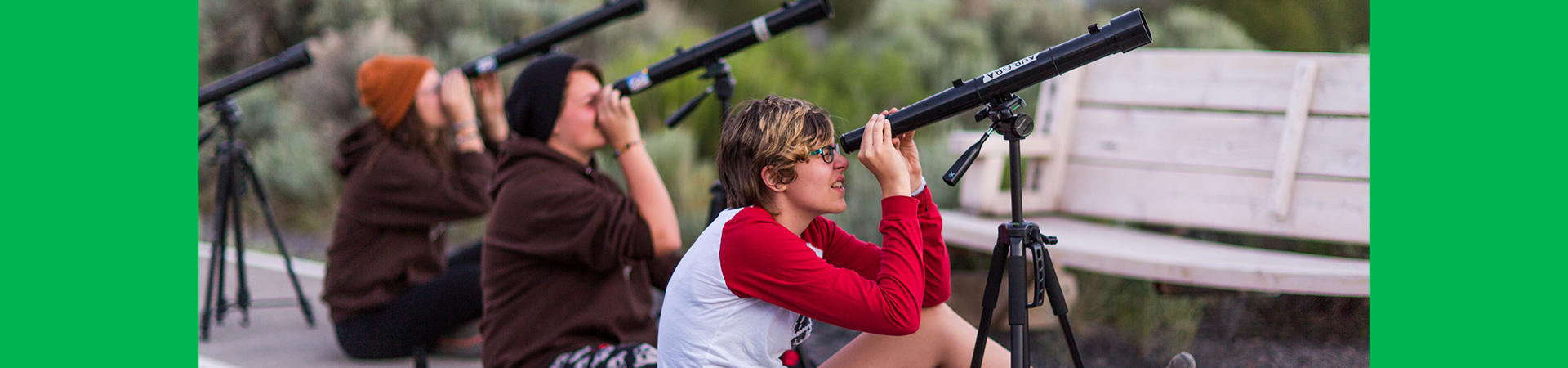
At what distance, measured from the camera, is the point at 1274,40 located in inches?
173

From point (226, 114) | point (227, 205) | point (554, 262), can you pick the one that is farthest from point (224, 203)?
point (554, 262)

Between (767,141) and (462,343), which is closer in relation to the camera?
(767,141)

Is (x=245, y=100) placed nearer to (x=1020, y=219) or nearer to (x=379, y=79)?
(x=379, y=79)

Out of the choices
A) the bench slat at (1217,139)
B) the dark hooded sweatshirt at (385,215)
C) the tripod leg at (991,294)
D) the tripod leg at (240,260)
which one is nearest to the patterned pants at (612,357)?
the tripod leg at (991,294)

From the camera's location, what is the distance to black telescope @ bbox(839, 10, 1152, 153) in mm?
1639

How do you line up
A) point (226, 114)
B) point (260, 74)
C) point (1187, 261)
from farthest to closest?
point (226, 114), point (260, 74), point (1187, 261)

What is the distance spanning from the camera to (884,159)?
1.65m

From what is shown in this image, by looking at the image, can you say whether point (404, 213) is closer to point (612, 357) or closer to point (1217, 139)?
point (612, 357)

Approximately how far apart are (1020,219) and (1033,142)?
6.61 ft

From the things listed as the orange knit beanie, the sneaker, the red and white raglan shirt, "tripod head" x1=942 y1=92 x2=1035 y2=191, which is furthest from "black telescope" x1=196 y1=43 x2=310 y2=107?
"tripod head" x1=942 y1=92 x2=1035 y2=191

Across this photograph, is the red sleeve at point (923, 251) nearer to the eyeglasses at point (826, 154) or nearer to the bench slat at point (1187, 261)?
the eyeglasses at point (826, 154)

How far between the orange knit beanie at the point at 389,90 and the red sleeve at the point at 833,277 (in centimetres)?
206

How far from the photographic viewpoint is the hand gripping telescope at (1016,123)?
167 centimetres

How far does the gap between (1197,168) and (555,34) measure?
210cm
